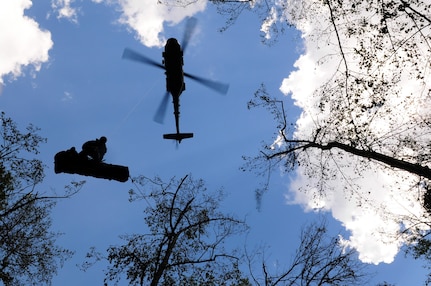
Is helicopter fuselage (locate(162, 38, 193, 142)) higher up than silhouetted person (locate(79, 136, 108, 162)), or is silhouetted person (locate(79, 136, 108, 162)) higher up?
helicopter fuselage (locate(162, 38, 193, 142))

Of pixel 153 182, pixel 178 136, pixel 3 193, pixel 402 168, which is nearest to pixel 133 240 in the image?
pixel 153 182

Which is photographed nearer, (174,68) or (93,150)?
(93,150)

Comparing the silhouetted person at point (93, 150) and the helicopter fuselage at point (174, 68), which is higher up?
the helicopter fuselage at point (174, 68)

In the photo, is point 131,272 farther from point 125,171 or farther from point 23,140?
point 23,140

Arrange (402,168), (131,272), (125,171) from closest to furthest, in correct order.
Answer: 1. (125,171)
2. (402,168)
3. (131,272)

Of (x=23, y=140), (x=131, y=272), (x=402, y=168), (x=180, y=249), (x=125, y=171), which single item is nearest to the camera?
(x=125, y=171)

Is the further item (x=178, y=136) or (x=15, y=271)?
(x=15, y=271)

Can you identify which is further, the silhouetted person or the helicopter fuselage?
the helicopter fuselage

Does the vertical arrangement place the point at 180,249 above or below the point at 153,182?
below

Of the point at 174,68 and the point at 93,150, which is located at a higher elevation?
the point at 174,68

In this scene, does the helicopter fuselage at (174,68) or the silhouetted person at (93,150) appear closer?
the silhouetted person at (93,150)

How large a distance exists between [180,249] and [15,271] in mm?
6986

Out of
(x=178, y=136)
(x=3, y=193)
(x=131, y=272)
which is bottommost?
(x=131, y=272)

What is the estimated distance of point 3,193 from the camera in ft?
37.8
